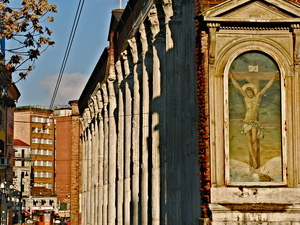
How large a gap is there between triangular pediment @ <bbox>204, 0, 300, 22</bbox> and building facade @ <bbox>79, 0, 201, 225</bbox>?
191 inches

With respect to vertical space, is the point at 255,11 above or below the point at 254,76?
above

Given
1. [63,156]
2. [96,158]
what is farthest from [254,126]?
[63,156]

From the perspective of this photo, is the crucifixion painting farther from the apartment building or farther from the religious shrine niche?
the apartment building

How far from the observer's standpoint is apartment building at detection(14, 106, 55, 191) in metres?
165

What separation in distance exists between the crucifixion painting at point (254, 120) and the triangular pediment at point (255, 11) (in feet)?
2.84

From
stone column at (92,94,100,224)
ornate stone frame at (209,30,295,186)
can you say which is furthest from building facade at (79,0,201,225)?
ornate stone frame at (209,30,295,186)

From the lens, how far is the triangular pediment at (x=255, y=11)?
20.6 meters

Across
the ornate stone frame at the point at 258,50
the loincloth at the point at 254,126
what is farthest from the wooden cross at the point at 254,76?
the loincloth at the point at 254,126

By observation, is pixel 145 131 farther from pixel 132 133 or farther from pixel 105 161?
pixel 105 161

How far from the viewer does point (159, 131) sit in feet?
106

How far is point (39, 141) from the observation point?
6580 inches

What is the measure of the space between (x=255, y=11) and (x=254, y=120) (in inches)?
98.3

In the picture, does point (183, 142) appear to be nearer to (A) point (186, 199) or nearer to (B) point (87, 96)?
(A) point (186, 199)

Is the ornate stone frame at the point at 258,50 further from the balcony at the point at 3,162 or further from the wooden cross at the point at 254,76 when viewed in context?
the balcony at the point at 3,162
